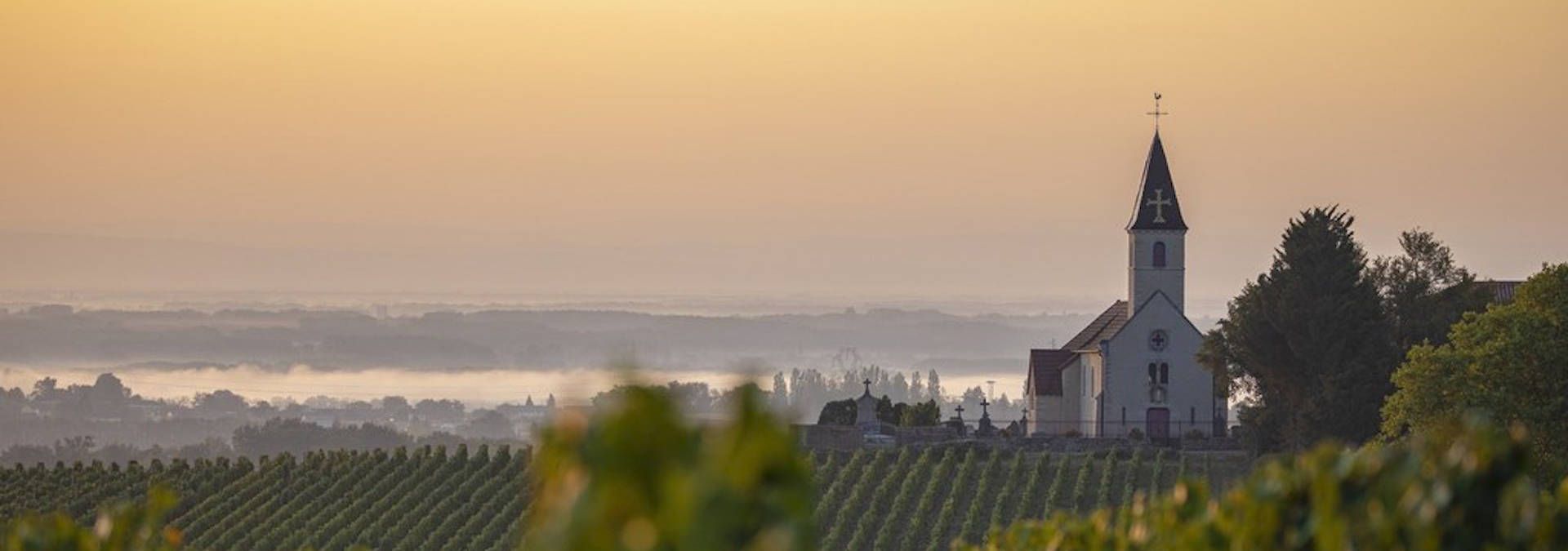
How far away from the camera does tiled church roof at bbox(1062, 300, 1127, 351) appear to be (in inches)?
3125

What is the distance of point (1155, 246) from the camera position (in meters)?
79.2

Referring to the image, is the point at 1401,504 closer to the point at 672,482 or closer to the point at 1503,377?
the point at 672,482

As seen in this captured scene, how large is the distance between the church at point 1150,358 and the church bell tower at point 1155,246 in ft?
0.09

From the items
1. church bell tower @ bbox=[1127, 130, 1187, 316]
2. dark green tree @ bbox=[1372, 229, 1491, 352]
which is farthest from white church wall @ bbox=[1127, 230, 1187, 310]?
dark green tree @ bbox=[1372, 229, 1491, 352]

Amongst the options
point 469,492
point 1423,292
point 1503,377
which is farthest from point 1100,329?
point 1503,377

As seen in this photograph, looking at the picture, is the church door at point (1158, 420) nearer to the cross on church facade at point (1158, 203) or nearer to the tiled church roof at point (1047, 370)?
the tiled church roof at point (1047, 370)

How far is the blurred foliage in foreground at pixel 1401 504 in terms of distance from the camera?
7.33 metres

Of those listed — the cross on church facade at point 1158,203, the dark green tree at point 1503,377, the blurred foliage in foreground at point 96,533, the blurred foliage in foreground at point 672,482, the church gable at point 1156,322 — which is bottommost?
the blurred foliage in foreground at point 96,533

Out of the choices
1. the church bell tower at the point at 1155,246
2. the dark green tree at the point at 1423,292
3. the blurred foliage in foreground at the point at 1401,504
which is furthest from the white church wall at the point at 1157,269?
the blurred foliage in foreground at the point at 1401,504

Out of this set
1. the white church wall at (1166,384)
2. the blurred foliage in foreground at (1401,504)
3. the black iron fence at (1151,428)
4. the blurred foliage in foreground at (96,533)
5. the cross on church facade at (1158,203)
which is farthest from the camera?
the cross on church facade at (1158,203)

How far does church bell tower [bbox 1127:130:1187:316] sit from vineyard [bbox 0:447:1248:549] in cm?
1567

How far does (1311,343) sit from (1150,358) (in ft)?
54.7

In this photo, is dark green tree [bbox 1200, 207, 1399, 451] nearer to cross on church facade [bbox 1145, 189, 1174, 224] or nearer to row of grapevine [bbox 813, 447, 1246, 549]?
row of grapevine [bbox 813, 447, 1246, 549]

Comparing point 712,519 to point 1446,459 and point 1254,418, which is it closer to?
point 1446,459
